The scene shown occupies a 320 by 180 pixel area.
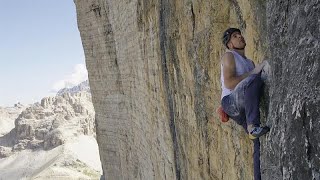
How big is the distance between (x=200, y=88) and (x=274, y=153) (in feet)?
13.2

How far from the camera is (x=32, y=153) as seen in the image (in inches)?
2694

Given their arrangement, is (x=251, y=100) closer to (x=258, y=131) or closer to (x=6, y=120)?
(x=258, y=131)

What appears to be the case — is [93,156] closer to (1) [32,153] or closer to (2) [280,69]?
(1) [32,153]

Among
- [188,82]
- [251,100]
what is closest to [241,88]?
[251,100]

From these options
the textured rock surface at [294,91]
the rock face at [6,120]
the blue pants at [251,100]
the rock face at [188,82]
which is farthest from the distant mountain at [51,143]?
the textured rock surface at [294,91]

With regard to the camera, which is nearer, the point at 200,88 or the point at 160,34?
the point at 200,88

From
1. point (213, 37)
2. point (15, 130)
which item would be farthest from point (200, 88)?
point (15, 130)

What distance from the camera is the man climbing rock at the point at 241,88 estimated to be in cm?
402

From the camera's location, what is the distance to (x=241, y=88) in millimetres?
4070

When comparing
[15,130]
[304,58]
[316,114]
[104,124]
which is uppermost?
[304,58]

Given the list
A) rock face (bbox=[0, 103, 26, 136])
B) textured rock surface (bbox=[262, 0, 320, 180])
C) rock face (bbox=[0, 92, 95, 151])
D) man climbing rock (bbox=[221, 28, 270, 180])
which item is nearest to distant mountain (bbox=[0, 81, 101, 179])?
rock face (bbox=[0, 92, 95, 151])

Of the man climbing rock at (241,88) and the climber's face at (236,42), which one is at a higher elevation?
the climber's face at (236,42)

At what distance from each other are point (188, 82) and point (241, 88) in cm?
385

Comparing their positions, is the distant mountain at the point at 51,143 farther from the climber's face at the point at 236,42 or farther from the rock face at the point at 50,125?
the climber's face at the point at 236,42
